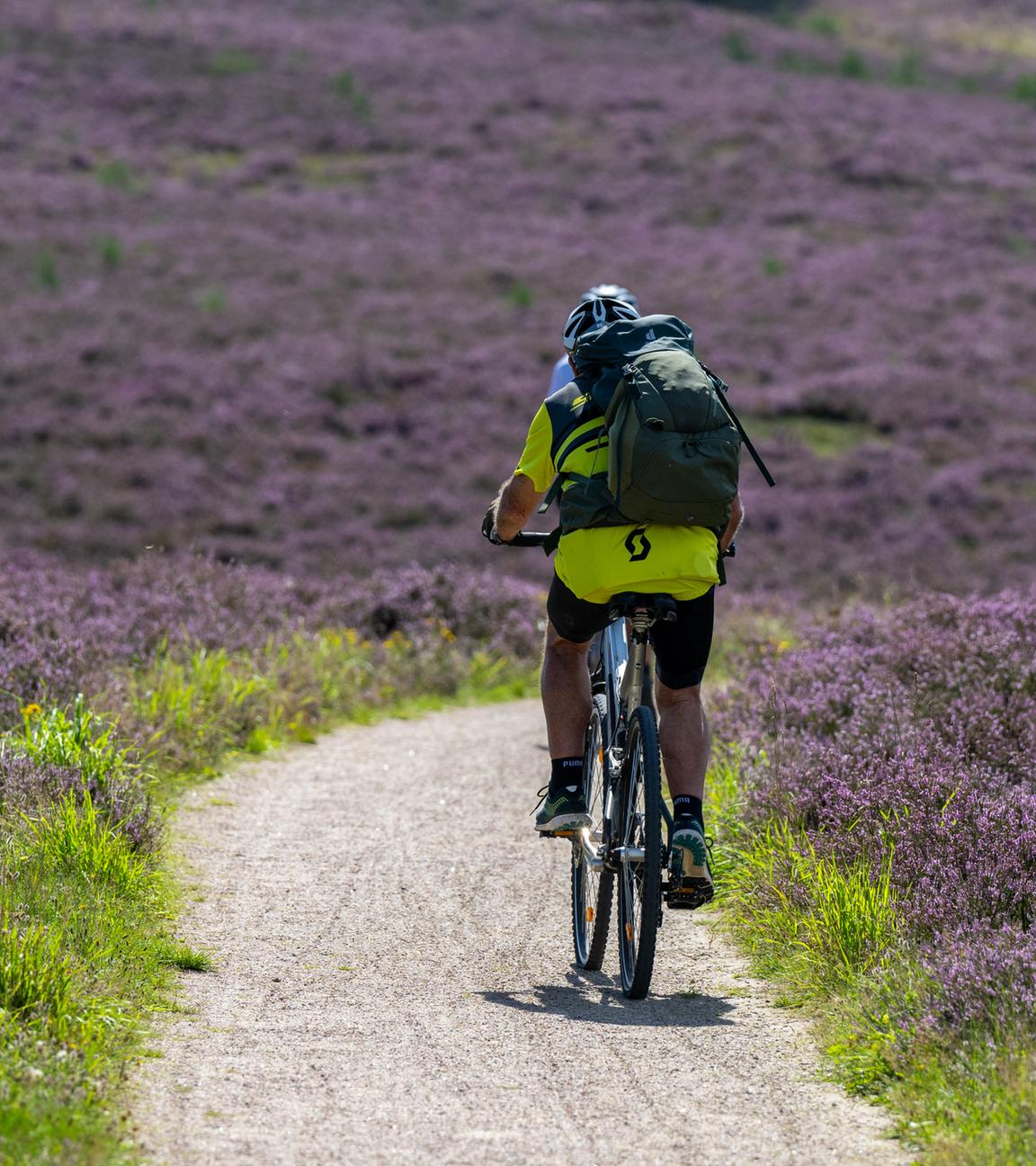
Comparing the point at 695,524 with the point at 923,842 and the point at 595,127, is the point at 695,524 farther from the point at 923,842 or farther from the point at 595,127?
the point at 595,127

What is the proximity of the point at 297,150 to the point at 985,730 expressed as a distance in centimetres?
3548

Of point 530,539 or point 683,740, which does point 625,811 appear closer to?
point 683,740

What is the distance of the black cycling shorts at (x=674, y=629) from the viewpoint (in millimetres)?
4793

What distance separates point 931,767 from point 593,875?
4.85ft

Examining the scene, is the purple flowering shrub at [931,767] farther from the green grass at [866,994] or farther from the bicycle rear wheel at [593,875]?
the bicycle rear wheel at [593,875]

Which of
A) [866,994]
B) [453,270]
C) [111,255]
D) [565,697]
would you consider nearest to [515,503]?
[565,697]

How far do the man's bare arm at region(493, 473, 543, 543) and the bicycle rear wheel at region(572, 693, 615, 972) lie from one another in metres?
0.73

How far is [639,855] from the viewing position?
4660mm

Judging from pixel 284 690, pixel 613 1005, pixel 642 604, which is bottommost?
pixel 284 690

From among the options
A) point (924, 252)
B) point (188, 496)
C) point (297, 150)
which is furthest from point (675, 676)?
point (297, 150)

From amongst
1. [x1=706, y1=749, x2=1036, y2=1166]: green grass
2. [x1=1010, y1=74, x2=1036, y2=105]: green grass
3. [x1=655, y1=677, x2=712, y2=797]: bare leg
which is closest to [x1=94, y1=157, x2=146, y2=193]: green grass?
[x1=1010, y1=74, x2=1036, y2=105]: green grass

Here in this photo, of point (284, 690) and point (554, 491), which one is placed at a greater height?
point (554, 491)

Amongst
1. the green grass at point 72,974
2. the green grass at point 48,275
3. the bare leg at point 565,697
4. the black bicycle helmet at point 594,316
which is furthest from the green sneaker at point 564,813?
the green grass at point 48,275

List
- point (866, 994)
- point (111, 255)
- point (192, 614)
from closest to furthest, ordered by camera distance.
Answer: point (866, 994), point (192, 614), point (111, 255)
